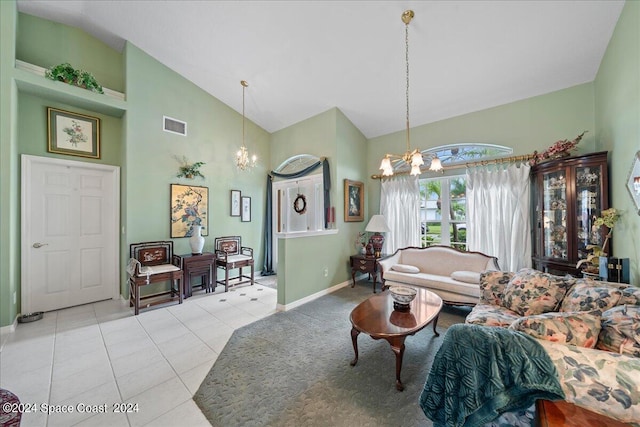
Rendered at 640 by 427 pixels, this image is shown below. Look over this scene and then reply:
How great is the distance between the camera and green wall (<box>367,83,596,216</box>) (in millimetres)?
3068

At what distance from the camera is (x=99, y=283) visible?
3738 millimetres

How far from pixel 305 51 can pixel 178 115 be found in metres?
2.50

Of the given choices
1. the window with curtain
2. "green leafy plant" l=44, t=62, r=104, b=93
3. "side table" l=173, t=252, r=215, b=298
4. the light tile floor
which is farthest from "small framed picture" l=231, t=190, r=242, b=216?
the window with curtain

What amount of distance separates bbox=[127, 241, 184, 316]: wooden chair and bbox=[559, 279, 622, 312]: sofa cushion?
14.7 ft

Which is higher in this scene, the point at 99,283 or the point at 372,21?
the point at 372,21

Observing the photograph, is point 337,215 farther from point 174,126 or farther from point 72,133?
point 72,133

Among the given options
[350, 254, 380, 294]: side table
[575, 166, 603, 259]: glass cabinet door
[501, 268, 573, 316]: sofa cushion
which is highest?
[575, 166, 603, 259]: glass cabinet door

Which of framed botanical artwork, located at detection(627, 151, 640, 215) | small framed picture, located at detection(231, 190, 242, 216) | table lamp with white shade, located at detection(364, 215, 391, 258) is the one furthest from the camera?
small framed picture, located at detection(231, 190, 242, 216)

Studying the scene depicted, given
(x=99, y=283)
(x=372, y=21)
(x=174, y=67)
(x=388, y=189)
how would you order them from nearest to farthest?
(x=372, y=21) < (x=99, y=283) < (x=174, y=67) < (x=388, y=189)

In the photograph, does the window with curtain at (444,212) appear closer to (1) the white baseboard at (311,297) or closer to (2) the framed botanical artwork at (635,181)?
(1) the white baseboard at (311,297)

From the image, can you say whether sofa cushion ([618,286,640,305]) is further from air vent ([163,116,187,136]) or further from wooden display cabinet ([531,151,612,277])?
air vent ([163,116,187,136])

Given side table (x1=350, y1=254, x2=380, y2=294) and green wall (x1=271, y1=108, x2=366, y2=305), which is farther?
side table (x1=350, y1=254, x2=380, y2=294)

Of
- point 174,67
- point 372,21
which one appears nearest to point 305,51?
point 372,21

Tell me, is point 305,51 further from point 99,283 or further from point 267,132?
point 99,283
